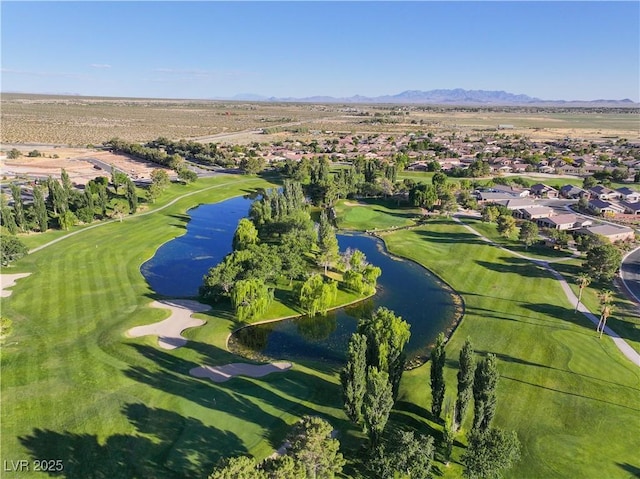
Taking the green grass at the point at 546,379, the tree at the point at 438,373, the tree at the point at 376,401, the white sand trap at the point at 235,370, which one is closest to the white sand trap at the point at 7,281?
the white sand trap at the point at 235,370

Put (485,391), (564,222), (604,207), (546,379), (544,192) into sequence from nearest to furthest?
(485,391)
(546,379)
(564,222)
(604,207)
(544,192)

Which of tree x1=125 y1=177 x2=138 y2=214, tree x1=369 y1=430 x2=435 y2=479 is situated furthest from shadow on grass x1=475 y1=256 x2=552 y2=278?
tree x1=125 y1=177 x2=138 y2=214

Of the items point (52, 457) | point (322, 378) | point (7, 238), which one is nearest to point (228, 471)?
point (52, 457)

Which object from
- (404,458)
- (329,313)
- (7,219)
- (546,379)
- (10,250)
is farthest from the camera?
(7,219)

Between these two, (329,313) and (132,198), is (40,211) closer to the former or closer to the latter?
(132,198)

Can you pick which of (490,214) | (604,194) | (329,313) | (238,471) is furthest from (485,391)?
(604,194)

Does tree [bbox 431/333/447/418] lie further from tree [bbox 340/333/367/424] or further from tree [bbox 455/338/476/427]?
tree [bbox 340/333/367/424]

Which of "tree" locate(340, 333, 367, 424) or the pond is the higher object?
"tree" locate(340, 333, 367, 424)
